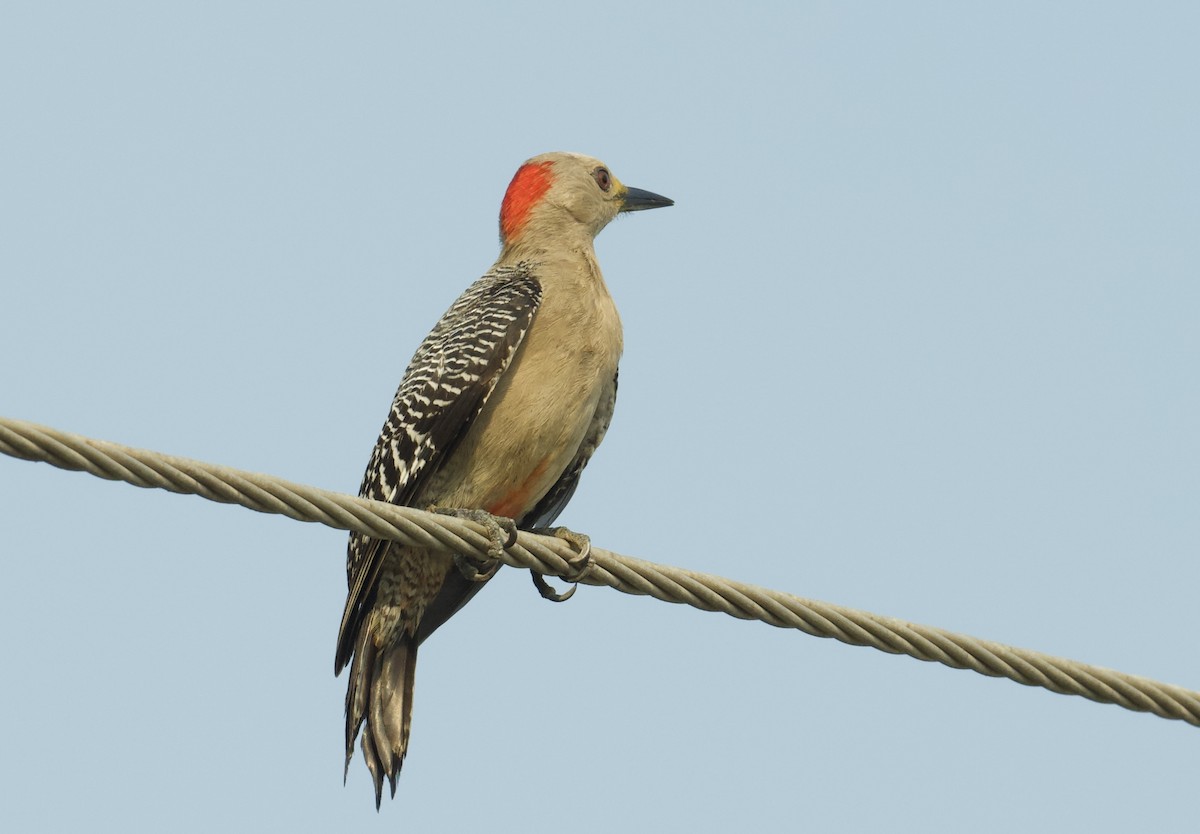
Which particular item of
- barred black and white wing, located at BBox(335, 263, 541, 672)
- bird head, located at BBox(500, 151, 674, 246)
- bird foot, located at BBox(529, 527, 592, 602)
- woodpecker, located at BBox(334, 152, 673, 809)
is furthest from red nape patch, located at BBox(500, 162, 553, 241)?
bird foot, located at BBox(529, 527, 592, 602)

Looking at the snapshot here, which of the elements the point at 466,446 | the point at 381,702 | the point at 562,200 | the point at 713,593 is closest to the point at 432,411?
the point at 466,446

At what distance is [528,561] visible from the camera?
742cm

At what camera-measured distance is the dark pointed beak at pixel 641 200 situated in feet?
36.9

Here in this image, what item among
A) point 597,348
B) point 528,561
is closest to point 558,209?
point 597,348

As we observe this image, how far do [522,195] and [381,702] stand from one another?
3.67m

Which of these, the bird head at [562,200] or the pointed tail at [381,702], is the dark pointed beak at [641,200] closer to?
the bird head at [562,200]

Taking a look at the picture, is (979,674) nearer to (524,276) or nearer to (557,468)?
(557,468)

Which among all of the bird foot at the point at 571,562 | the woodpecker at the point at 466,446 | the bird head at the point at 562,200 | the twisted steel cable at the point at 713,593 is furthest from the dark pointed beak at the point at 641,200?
the twisted steel cable at the point at 713,593

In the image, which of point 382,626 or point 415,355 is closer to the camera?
point 382,626

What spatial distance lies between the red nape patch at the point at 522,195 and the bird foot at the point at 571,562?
9.41 feet

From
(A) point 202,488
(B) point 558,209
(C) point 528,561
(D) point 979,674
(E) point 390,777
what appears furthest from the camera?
(B) point 558,209

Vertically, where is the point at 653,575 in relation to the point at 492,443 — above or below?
below

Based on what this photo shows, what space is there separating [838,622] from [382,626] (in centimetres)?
355

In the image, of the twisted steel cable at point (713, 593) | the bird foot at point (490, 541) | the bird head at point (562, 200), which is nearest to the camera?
the twisted steel cable at point (713, 593)
